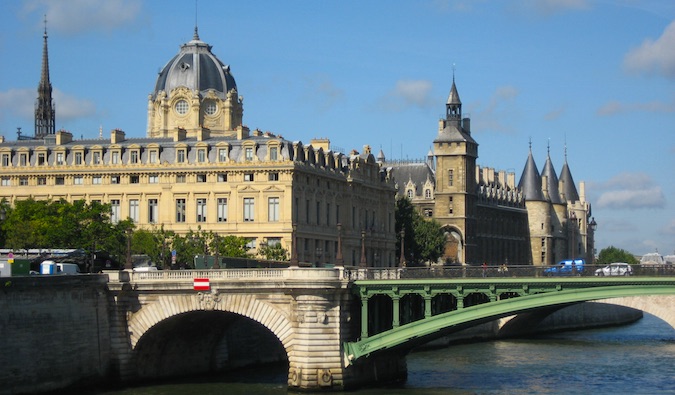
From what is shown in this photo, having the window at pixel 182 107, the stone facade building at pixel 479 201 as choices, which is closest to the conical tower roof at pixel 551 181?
the stone facade building at pixel 479 201

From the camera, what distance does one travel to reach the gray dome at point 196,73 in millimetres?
115125

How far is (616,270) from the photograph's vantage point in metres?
60.2

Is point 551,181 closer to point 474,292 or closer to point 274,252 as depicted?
point 274,252

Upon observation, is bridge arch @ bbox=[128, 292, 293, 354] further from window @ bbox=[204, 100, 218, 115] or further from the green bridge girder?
window @ bbox=[204, 100, 218, 115]

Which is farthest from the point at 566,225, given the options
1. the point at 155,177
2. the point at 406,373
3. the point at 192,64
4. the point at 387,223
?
the point at 406,373

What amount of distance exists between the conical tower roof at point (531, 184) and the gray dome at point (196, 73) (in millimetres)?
81900

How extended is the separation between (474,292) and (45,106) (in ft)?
260

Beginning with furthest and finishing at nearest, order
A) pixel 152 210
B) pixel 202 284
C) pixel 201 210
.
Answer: pixel 152 210 → pixel 201 210 → pixel 202 284

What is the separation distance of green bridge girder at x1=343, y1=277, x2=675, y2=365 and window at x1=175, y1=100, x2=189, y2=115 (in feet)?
181

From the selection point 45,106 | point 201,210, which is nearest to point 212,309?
point 201,210

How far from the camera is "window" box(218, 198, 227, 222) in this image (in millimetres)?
99875

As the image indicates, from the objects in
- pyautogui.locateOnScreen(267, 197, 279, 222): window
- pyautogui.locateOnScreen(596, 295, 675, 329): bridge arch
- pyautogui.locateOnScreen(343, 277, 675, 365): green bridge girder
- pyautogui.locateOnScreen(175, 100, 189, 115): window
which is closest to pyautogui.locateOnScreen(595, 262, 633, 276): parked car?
pyautogui.locateOnScreen(343, 277, 675, 365): green bridge girder

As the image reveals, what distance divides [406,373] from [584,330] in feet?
151

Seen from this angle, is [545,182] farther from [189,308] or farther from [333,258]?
[189,308]
